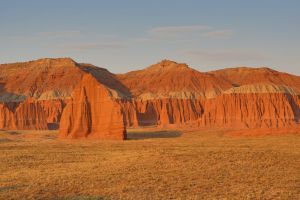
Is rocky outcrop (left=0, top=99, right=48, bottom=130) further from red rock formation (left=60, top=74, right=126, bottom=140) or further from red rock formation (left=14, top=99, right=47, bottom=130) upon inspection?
red rock formation (left=60, top=74, right=126, bottom=140)

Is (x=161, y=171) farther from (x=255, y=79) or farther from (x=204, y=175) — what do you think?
(x=255, y=79)

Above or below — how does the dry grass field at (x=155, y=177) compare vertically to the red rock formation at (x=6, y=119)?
below

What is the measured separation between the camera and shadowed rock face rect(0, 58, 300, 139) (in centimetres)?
6838

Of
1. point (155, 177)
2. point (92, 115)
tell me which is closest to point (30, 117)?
point (92, 115)

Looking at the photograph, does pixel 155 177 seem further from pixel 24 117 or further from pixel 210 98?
pixel 210 98

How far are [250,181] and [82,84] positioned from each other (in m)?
49.4

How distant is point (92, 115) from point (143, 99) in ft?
292

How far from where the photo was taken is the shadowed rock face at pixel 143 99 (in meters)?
68.4

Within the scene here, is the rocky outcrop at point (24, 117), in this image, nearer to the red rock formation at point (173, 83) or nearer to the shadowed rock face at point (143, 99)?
the shadowed rock face at point (143, 99)

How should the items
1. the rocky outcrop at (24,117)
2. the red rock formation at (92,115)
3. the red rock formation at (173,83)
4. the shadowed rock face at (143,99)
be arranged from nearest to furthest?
the red rock formation at (92,115) → the shadowed rock face at (143,99) → the rocky outcrop at (24,117) → the red rock formation at (173,83)

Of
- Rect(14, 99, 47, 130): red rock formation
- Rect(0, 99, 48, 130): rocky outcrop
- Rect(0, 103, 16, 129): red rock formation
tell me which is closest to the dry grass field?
Rect(0, 103, 16, 129): red rock formation

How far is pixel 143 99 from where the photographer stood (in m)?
157

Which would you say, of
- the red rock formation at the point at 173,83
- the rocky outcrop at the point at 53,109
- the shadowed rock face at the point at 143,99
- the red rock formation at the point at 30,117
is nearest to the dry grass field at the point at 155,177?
the shadowed rock face at the point at 143,99

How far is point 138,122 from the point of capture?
139 meters
